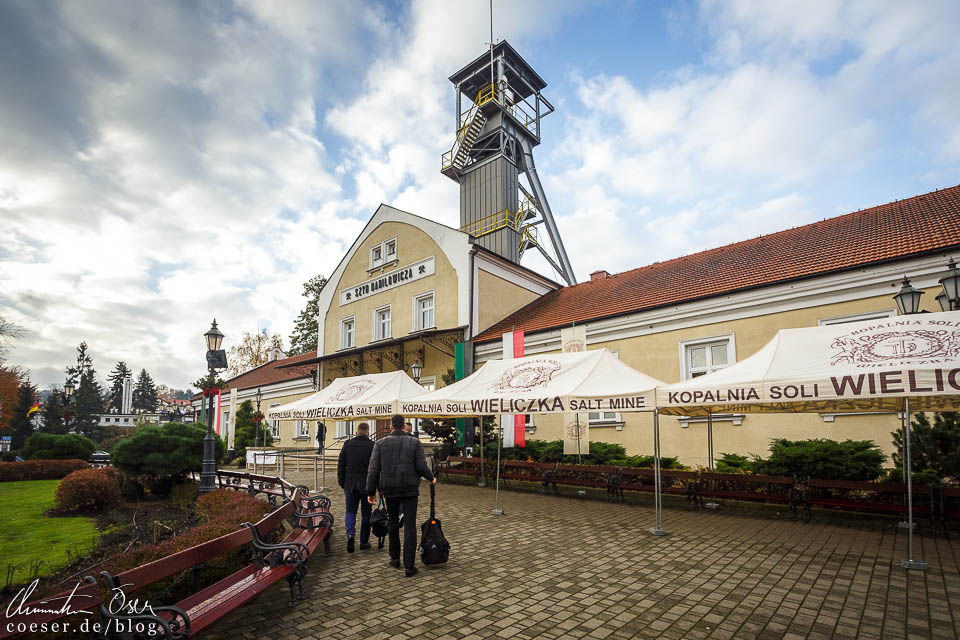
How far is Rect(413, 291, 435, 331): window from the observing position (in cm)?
2252

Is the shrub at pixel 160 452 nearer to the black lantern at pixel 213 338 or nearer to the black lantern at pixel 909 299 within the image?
the black lantern at pixel 213 338

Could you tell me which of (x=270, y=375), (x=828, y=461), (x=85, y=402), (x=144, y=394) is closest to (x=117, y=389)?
(x=144, y=394)

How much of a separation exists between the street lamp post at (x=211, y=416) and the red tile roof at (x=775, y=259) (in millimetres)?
9627

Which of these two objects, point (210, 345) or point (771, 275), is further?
point (771, 275)

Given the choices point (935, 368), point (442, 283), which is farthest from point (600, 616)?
point (442, 283)

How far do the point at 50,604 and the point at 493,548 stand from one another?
5.19 metres

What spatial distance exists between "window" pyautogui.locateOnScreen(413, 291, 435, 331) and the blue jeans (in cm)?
1493

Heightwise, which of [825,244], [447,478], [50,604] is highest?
[825,244]

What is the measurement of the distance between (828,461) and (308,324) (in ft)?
136

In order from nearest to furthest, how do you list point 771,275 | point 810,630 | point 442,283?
point 810,630 < point 771,275 < point 442,283

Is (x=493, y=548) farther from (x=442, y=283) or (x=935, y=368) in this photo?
(x=442, y=283)

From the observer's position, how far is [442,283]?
2167 centimetres

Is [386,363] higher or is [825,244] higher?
[825,244]

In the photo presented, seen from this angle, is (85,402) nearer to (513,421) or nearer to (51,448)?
(51,448)
